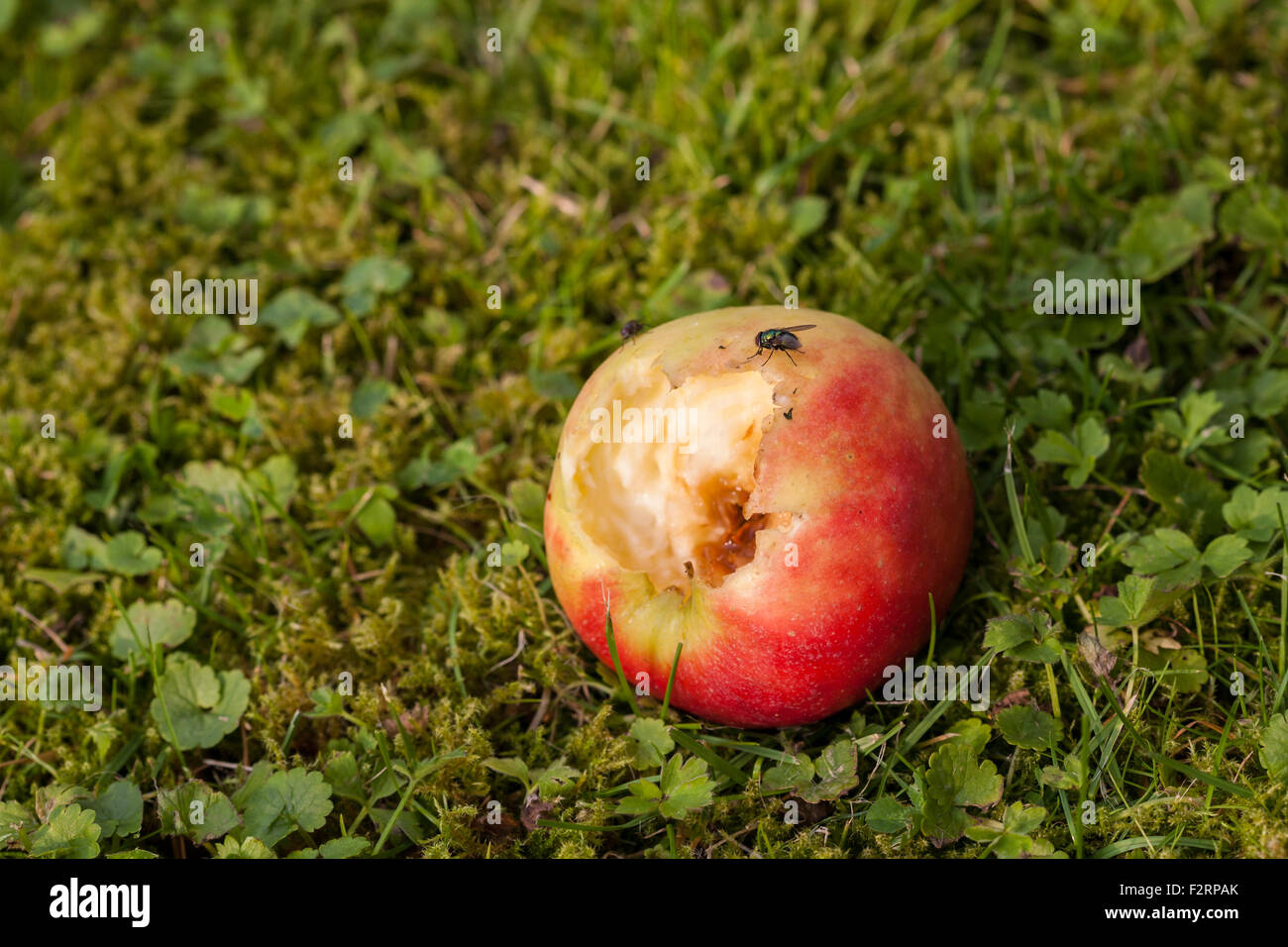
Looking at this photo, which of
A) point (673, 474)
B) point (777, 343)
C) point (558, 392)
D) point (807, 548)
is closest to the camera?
point (807, 548)

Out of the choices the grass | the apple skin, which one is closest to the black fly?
the apple skin

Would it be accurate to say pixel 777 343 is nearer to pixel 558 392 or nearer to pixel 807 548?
pixel 807 548

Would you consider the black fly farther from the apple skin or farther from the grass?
the grass

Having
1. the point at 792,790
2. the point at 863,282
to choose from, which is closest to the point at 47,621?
the point at 792,790

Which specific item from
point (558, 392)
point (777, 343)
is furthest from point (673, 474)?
point (558, 392)

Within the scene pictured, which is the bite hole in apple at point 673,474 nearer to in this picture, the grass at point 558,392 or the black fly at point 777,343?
the black fly at point 777,343
